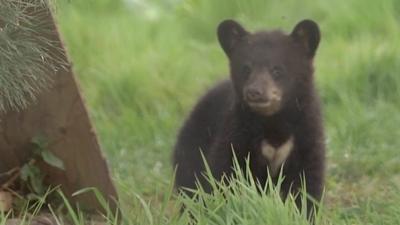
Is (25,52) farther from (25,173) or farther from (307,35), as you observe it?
(307,35)

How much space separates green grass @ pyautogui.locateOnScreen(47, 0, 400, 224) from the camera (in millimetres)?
7699

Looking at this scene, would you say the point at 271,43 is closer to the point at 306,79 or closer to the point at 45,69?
the point at 306,79

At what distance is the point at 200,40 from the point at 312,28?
14.0 ft

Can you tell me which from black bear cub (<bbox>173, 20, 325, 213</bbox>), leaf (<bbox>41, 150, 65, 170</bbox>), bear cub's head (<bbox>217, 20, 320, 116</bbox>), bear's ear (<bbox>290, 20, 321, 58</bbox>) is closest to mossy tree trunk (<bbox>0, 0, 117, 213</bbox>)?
leaf (<bbox>41, 150, 65, 170</bbox>)

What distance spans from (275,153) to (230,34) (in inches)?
27.5

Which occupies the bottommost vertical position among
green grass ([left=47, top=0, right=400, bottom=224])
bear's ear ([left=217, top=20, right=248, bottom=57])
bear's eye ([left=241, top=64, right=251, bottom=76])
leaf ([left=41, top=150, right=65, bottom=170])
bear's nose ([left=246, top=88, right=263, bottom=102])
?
green grass ([left=47, top=0, right=400, bottom=224])

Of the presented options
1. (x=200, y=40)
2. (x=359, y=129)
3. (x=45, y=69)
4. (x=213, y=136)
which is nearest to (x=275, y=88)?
(x=213, y=136)

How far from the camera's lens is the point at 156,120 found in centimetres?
891

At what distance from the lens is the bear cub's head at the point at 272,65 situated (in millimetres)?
6203

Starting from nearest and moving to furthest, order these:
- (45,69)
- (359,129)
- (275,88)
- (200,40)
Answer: (45,69) → (275,88) → (359,129) → (200,40)

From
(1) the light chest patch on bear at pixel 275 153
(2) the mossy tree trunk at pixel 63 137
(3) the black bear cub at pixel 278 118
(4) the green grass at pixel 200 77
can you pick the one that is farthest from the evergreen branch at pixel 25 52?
(1) the light chest patch on bear at pixel 275 153

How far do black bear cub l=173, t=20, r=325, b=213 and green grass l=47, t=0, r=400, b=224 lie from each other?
1.05 feet

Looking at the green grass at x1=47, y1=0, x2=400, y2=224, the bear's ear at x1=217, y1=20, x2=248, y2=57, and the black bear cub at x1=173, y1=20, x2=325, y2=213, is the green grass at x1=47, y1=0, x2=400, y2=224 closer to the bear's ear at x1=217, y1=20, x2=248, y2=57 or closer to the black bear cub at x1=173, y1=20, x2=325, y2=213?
the black bear cub at x1=173, y1=20, x2=325, y2=213

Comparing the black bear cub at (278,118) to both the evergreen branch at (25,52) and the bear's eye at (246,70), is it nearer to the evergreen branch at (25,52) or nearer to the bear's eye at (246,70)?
the bear's eye at (246,70)
